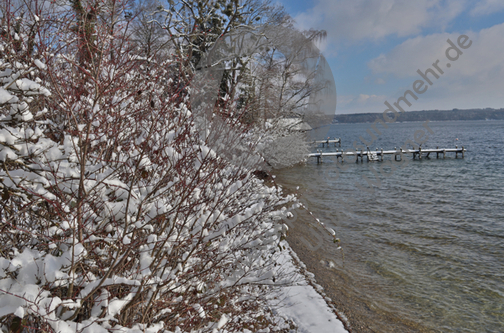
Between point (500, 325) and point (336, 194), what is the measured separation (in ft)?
34.5

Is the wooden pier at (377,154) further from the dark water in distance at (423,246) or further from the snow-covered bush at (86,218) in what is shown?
the snow-covered bush at (86,218)

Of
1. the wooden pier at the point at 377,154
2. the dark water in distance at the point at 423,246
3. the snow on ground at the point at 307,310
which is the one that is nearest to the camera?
the snow on ground at the point at 307,310

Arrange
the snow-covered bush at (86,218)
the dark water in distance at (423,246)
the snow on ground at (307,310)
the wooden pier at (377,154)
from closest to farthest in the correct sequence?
the snow-covered bush at (86,218) < the snow on ground at (307,310) < the dark water in distance at (423,246) < the wooden pier at (377,154)

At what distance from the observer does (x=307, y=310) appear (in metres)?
5.59

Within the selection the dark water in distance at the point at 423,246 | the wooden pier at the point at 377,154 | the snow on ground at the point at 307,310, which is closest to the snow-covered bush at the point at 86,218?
A: the snow on ground at the point at 307,310

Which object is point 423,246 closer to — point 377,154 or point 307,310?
point 307,310

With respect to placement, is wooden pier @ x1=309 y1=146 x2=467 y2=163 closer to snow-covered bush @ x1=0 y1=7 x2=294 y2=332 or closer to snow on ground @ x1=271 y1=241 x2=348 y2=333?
snow on ground @ x1=271 y1=241 x2=348 y2=333

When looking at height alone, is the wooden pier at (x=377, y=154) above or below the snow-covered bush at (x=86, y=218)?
below


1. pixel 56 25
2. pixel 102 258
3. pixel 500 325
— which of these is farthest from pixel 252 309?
pixel 500 325

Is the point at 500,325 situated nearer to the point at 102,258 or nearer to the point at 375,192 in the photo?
the point at 102,258

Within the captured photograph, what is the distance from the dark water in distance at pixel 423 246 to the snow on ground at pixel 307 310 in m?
1.07

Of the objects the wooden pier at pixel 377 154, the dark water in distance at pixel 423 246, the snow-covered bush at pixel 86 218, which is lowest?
the dark water in distance at pixel 423 246

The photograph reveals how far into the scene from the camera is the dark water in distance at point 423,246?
654 centimetres

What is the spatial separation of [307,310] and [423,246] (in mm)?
6285
